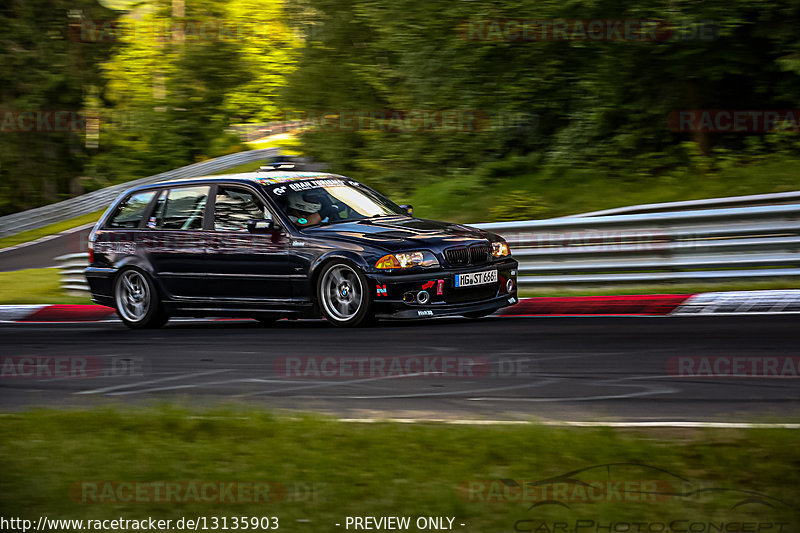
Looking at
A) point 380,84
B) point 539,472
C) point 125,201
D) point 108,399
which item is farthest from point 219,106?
point 539,472

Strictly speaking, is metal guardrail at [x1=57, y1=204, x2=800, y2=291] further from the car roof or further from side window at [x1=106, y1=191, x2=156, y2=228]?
side window at [x1=106, y1=191, x2=156, y2=228]

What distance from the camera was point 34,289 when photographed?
17500mm

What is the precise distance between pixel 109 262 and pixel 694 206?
6.59 meters

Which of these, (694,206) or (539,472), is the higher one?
(694,206)

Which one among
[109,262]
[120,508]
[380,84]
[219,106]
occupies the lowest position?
[120,508]

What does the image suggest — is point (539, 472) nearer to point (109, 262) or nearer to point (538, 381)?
point (538, 381)

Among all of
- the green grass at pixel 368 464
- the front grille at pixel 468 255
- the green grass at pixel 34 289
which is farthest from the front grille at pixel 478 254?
the green grass at pixel 34 289

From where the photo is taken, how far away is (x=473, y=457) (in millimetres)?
4797

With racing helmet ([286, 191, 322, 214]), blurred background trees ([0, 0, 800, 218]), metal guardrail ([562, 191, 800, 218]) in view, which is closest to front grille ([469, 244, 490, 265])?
racing helmet ([286, 191, 322, 214])

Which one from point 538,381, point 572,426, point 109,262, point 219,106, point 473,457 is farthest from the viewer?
point 219,106

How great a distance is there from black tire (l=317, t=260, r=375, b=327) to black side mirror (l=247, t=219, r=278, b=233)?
0.79 metres

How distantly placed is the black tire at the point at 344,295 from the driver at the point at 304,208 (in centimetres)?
72

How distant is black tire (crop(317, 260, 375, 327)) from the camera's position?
9930mm

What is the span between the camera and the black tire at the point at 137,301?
37.7ft
